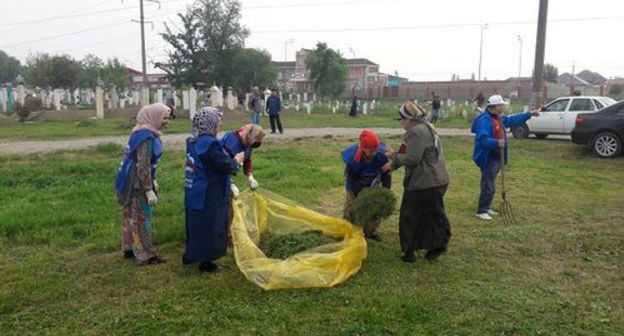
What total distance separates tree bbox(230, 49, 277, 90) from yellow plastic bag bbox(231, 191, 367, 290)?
47.4m

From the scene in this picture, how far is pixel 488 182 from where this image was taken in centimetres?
684

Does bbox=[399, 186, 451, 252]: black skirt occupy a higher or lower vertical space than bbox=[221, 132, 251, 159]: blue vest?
lower

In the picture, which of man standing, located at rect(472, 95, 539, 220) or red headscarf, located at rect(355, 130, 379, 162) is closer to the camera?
red headscarf, located at rect(355, 130, 379, 162)

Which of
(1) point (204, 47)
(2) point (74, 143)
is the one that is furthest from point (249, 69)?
(2) point (74, 143)

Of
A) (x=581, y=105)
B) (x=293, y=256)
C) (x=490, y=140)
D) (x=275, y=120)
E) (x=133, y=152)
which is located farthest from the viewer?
(x=275, y=120)

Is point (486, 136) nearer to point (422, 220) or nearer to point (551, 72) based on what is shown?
point (422, 220)

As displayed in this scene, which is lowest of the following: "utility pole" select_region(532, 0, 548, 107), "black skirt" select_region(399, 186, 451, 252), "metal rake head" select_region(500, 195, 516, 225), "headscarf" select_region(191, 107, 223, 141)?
"metal rake head" select_region(500, 195, 516, 225)

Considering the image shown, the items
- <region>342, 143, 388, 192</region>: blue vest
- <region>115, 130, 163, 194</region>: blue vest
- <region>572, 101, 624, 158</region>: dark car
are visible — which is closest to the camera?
<region>115, 130, 163, 194</region>: blue vest

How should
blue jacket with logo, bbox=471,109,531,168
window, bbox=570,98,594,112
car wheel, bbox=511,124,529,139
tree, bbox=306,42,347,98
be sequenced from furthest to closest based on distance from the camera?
tree, bbox=306,42,347,98 → car wheel, bbox=511,124,529,139 → window, bbox=570,98,594,112 → blue jacket with logo, bbox=471,109,531,168

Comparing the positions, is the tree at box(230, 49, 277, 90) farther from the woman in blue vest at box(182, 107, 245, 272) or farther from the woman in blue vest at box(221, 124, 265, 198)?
the woman in blue vest at box(182, 107, 245, 272)

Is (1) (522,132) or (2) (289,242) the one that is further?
(1) (522,132)

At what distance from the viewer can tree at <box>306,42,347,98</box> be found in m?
50.3

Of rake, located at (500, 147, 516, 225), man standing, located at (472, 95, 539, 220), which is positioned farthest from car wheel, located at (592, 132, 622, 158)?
man standing, located at (472, 95, 539, 220)

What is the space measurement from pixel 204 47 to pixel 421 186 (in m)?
48.7
